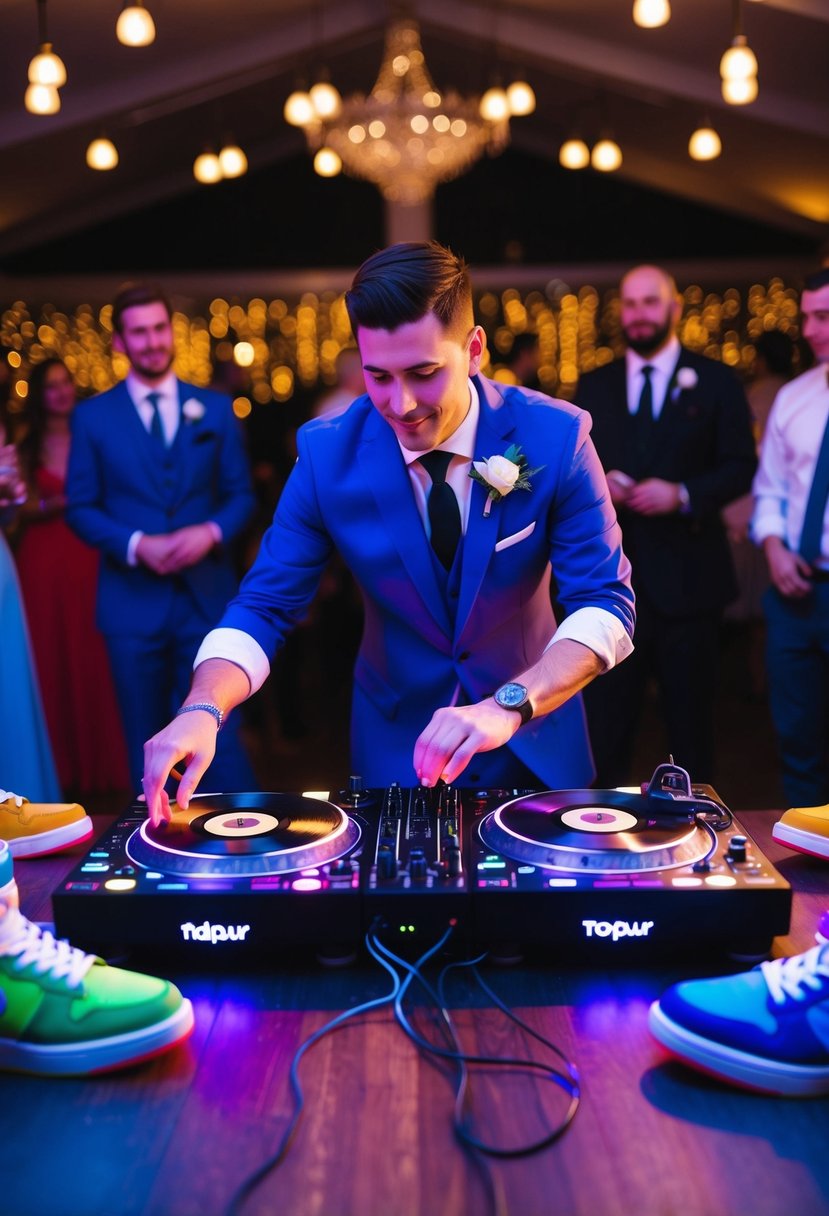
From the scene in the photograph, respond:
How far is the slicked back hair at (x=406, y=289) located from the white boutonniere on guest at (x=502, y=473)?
22 cm

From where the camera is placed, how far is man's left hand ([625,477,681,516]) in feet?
10.8

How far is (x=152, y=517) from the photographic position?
11.5ft

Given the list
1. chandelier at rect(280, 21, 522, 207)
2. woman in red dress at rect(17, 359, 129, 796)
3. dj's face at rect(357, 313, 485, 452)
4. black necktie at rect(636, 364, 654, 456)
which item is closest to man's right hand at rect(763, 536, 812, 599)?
black necktie at rect(636, 364, 654, 456)

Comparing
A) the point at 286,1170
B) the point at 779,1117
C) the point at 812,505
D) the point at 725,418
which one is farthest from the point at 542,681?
the point at 725,418

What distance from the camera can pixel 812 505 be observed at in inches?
126

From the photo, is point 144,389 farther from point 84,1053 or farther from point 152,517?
point 84,1053

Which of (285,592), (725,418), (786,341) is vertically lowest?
(285,592)

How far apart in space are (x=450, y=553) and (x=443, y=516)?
6 centimetres

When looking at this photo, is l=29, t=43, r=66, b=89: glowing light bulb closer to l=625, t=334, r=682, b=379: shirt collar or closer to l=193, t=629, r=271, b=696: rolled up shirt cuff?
l=625, t=334, r=682, b=379: shirt collar

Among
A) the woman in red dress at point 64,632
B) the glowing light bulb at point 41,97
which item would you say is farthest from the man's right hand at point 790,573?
the glowing light bulb at point 41,97

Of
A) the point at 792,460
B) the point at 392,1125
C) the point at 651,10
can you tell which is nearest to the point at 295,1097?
the point at 392,1125

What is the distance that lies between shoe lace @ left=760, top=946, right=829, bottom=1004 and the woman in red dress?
3.65m

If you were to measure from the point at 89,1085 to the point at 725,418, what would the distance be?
9.43ft

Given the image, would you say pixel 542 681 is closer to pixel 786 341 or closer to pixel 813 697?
pixel 813 697
